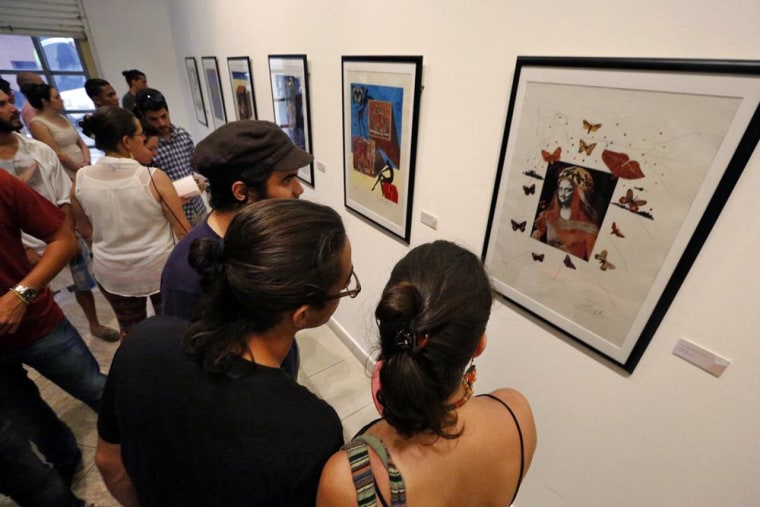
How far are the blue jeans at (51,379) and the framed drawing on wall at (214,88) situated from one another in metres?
3.15

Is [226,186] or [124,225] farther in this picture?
[124,225]

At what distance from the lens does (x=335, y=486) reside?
0.59m

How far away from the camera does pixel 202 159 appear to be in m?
1.08

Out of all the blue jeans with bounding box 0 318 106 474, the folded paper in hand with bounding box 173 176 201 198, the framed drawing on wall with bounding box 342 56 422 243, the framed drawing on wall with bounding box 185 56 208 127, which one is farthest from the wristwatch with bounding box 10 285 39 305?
the framed drawing on wall with bounding box 185 56 208 127

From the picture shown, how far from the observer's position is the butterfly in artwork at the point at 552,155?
3.06ft

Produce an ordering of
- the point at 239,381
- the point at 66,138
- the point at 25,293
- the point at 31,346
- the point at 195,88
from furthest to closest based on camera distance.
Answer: the point at 195,88 → the point at 66,138 → the point at 31,346 → the point at 25,293 → the point at 239,381

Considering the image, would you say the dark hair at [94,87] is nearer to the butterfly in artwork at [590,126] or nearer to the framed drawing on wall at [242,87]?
the framed drawing on wall at [242,87]

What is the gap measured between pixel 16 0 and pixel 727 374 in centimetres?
684

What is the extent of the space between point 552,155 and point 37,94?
3830 mm

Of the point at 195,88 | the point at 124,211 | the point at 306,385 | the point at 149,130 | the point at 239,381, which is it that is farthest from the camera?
the point at 195,88

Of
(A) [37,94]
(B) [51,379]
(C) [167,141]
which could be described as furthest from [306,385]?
(A) [37,94]

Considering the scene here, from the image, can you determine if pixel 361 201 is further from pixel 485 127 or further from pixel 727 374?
pixel 727 374

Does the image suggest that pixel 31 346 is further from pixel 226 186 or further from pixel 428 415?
pixel 428 415

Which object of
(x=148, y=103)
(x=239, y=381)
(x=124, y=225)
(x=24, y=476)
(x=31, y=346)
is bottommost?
(x=24, y=476)
